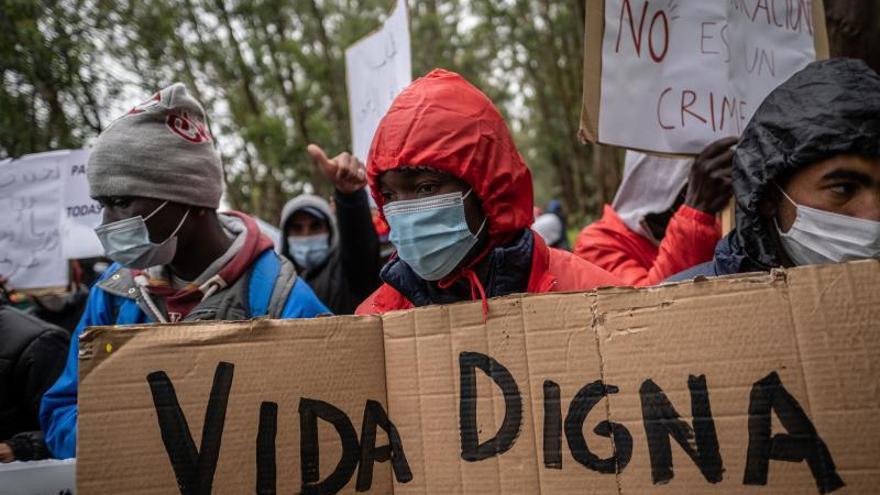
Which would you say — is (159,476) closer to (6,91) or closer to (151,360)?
(151,360)

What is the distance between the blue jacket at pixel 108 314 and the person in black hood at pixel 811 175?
112cm

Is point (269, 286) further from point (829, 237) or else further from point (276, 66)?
point (276, 66)

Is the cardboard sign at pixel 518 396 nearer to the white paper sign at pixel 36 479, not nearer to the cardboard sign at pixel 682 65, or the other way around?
the white paper sign at pixel 36 479

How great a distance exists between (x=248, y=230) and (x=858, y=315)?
1.76 m

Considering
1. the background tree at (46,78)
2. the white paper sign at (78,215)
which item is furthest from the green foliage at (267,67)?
the white paper sign at (78,215)

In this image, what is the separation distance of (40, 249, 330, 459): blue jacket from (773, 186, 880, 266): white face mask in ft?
3.88

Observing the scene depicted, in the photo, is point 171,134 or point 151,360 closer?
point 151,360

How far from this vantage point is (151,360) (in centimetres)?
121

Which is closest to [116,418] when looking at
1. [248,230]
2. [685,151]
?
[248,230]

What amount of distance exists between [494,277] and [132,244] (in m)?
1.14

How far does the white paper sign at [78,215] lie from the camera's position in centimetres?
359

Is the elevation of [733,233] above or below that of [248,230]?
below

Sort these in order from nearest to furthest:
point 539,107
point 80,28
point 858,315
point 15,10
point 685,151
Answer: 1. point 858,315
2. point 685,151
3. point 15,10
4. point 80,28
5. point 539,107

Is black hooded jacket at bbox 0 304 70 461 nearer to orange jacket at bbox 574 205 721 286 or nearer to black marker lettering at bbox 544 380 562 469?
black marker lettering at bbox 544 380 562 469
